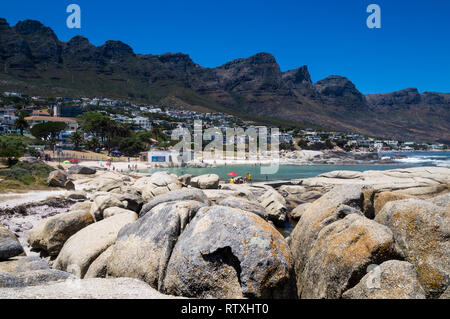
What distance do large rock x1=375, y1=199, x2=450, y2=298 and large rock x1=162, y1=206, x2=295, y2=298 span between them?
8.72 feet

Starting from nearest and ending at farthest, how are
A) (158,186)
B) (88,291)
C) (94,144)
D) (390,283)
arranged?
1. (88,291)
2. (390,283)
3. (158,186)
4. (94,144)

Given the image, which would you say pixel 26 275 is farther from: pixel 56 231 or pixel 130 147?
pixel 130 147

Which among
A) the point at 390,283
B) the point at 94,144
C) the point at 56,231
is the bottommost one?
the point at 56,231

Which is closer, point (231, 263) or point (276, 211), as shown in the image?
point (231, 263)

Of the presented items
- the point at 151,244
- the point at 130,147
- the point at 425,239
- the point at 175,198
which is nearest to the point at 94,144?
the point at 130,147

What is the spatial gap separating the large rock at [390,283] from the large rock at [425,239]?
740 mm

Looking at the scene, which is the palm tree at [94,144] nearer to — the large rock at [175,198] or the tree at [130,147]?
the tree at [130,147]

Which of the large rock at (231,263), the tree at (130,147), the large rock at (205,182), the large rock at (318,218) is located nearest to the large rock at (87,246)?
the large rock at (231,263)

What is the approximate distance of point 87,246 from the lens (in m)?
8.38

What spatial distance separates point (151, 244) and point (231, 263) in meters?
2.19

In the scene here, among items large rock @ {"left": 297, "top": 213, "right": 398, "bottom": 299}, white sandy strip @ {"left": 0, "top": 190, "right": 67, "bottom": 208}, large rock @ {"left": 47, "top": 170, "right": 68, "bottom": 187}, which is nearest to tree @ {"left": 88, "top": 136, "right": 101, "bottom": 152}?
large rock @ {"left": 47, "top": 170, "right": 68, "bottom": 187}

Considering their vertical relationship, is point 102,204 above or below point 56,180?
above

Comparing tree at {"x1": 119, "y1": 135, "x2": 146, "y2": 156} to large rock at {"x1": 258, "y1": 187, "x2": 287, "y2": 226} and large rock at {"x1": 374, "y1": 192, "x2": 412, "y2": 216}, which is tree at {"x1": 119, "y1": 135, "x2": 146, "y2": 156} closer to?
large rock at {"x1": 258, "y1": 187, "x2": 287, "y2": 226}

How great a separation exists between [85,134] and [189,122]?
274ft
